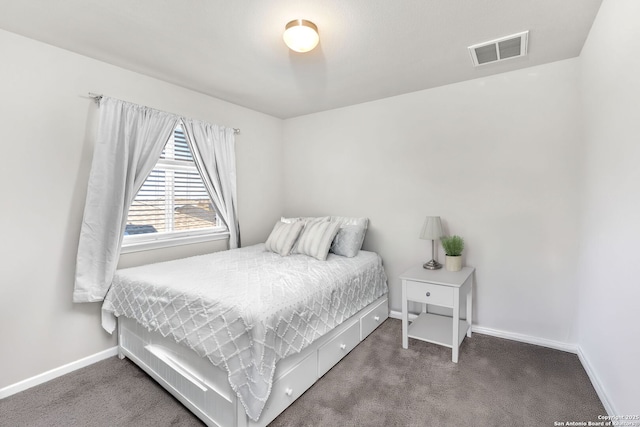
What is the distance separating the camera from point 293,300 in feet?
5.96

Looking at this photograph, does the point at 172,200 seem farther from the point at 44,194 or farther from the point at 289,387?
the point at 289,387

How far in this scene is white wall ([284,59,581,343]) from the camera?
238 centimetres

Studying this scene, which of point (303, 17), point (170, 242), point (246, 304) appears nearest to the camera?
point (246, 304)

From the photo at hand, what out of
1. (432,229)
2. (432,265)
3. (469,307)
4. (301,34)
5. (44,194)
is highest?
(301,34)

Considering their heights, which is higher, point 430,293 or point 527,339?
point 430,293

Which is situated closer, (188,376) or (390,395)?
(188,376)

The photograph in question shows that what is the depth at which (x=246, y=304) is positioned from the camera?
5.20ft

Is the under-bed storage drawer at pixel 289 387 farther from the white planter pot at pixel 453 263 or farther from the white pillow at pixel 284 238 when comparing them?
the white planter pot at pixel 453 263

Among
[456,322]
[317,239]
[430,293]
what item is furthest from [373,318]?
[317,239]

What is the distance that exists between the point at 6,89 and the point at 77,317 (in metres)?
1.63

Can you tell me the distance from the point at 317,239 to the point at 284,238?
1.15ft

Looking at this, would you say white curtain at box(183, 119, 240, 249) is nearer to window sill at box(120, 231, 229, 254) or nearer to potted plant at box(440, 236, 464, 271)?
window sill at box(120, 231, 229, 254)

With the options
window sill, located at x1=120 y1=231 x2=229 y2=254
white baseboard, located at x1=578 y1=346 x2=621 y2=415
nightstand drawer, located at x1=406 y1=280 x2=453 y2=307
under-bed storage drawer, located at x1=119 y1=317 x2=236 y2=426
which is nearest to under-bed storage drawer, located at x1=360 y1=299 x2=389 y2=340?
nightstand drawer, located at x1=406 y1=280 x2=453 y2=307

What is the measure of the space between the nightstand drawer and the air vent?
69.6 inches
